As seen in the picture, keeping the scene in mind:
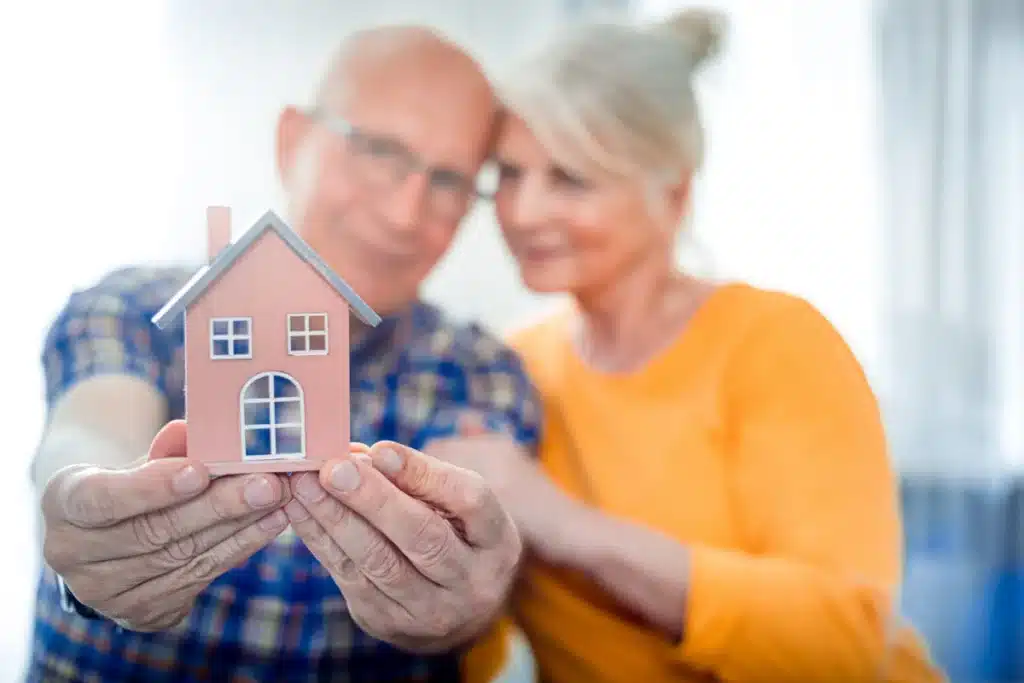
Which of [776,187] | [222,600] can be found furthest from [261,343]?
[776,187]

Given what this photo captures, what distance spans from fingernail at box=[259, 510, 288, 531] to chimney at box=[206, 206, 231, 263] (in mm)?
136

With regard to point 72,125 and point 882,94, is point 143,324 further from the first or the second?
point 882,94

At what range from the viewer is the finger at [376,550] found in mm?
438

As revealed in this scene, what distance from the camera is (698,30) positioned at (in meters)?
0.65

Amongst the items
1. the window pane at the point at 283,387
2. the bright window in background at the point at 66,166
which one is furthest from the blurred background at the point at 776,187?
the window pane at the point at 283,387

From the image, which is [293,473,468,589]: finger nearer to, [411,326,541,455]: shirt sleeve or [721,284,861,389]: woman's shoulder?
[411,326,541,455]: shirt sleeve

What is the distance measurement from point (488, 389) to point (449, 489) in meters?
0.19

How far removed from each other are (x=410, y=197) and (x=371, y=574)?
250 mm

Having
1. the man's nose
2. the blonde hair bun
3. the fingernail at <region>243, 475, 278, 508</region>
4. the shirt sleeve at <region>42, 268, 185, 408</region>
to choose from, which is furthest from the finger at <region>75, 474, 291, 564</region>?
the blonde hair bun

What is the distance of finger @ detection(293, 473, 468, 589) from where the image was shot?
438 millimetres

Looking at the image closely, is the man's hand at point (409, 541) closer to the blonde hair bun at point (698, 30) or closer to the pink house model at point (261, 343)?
the pink house model at point (261, 343)

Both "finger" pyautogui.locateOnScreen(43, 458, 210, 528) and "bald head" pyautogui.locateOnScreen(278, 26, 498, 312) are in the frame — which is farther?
"bald head" pyautogui.locateOnScreen(278, 26, 498, 312)

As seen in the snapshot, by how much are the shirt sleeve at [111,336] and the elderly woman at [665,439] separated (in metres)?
0.21

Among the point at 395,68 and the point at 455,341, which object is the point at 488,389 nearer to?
the point at 455,341
